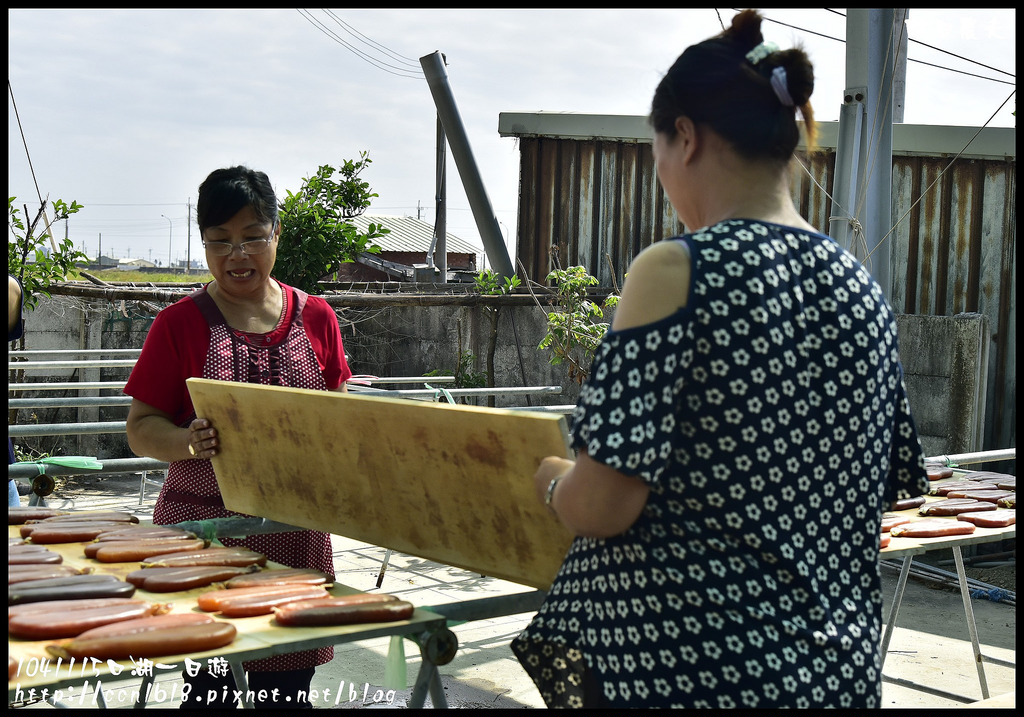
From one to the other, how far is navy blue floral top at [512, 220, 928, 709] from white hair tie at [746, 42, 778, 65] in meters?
0.26

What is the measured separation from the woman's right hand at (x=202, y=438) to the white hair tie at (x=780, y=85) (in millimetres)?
1796

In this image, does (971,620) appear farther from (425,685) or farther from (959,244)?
(959,244)

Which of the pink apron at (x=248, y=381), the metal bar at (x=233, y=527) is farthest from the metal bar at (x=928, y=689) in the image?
the metal bar at (x=233, y=527)

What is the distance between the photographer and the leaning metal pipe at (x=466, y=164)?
31.6 feet

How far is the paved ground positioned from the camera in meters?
4.14

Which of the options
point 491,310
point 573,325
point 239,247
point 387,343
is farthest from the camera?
point 387,343

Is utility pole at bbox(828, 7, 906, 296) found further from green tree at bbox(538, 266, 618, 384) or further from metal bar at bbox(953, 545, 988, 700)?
metal bar at bbox(953, 545, 988, 700)

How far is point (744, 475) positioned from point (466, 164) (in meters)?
8.68

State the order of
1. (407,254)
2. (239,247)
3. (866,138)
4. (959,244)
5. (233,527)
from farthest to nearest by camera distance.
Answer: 1. (407,254)
2. (959,244)
3. (866,138)
4. (239,247)
5. (233,527)

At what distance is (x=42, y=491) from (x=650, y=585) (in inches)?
112

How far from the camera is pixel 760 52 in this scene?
1438 mm

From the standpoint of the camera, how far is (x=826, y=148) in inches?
306

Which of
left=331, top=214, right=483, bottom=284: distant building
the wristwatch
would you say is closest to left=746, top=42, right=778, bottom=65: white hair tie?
the wristwatch

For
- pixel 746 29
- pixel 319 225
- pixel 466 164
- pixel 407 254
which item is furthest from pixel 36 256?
pixel 407 254
